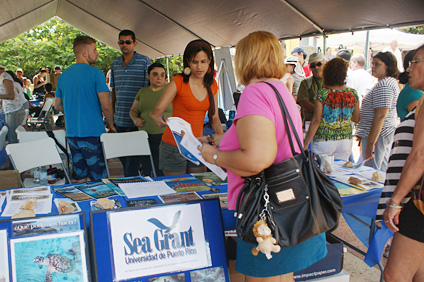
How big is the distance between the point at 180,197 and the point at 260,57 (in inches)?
35.3

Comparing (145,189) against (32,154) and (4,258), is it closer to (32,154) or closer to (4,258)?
(4,258)

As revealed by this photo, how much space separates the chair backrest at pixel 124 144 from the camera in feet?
9.85

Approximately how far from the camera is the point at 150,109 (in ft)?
11.3

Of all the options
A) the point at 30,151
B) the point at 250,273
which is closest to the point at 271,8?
the point at 30,151

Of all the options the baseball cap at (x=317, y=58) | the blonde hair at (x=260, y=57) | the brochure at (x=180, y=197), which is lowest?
the brochure at (x=180, y=197)

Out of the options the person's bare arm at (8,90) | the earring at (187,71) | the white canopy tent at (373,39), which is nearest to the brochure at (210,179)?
the earring at (187,71)

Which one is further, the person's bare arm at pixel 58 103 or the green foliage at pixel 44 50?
the green foliage at pixel 44 50

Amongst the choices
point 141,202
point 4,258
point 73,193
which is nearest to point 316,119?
point 141,202

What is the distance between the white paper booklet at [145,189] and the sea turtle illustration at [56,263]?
0.49 m

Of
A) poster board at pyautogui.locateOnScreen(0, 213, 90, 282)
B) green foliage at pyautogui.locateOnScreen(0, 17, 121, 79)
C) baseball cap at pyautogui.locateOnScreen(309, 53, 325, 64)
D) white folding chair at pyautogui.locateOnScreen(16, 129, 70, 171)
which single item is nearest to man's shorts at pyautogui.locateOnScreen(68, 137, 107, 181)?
white folding chair at pyautogui.locateOnScreen(16, 129, 70, 171)

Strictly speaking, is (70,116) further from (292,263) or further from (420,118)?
(420,118)

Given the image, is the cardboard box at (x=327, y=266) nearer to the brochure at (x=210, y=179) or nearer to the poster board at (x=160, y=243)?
the poster board at (x=160, y=243)

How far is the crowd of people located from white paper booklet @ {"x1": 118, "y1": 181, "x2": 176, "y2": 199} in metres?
0.37

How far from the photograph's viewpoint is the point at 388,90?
124 inches
